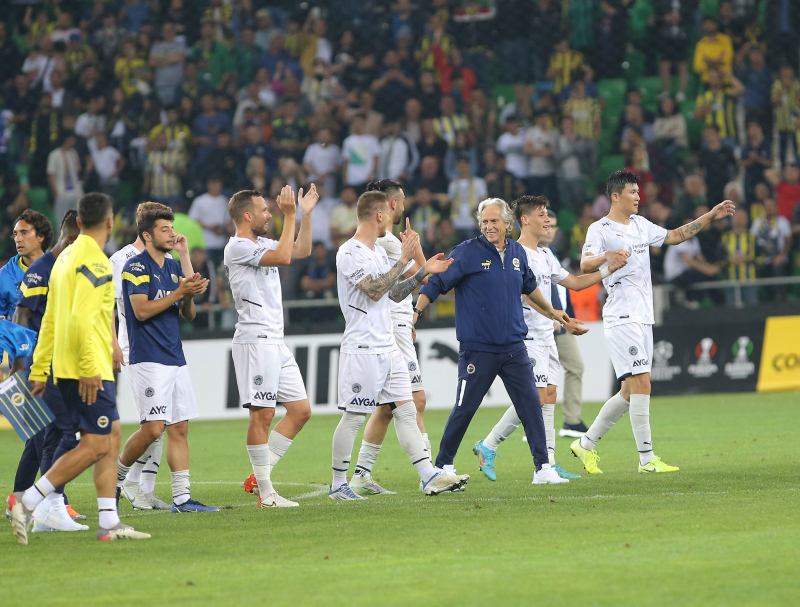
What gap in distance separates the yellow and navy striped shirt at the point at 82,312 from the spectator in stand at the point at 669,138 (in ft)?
50.2

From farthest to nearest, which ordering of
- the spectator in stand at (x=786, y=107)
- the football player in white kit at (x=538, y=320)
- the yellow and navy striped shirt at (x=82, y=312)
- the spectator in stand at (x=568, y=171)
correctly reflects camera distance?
the spectator in stand at (x=786, y=107)
the spectator in stand at (x=568, y=171)
the football player in white kit at (x=538, y=320)
the yellow and navy striped shirt at (x=82, y=312)

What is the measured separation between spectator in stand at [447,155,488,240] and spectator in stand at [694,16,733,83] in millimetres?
5286

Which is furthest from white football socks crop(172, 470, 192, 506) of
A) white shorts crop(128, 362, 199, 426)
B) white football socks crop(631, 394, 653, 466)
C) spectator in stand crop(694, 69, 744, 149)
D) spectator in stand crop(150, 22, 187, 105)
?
spectator in stand crop(150, 22, 187, 105)

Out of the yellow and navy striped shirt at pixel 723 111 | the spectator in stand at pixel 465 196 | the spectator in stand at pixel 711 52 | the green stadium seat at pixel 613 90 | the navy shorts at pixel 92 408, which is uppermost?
the spectator in stand at pixel 711 52

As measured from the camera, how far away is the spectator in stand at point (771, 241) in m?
19.5

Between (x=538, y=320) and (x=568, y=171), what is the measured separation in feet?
34.2

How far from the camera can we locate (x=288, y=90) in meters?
22.9

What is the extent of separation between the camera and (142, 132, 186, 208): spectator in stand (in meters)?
21.9

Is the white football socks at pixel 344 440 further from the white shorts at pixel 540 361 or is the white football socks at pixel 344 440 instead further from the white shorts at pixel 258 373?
the white shorts at pixel 540 361

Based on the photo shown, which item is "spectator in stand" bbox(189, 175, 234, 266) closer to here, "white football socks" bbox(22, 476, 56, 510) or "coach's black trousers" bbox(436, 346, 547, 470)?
"coach's black trousers" bbox(436, 346, 547, 470)

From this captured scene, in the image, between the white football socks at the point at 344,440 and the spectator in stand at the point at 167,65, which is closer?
the white football socks at the point at 344,440

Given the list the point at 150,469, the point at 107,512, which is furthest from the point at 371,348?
the point at 107,512

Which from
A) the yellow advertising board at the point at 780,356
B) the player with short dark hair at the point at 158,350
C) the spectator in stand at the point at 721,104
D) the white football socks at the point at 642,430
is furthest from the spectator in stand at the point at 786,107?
the player with short dark hair at the point at 158,350

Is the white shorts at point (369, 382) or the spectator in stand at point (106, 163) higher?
the spectator in stand at point (106, 163)
